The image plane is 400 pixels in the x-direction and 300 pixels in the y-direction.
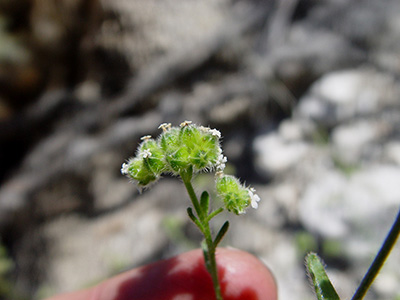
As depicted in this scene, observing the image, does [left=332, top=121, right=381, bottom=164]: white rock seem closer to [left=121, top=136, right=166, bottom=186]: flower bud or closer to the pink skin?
the pink skin

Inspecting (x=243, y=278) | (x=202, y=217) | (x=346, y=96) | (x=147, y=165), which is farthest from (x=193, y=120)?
(x=202, y=217)

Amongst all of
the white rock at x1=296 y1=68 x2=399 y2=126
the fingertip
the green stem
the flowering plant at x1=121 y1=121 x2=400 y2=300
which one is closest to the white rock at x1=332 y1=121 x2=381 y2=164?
the white rock at x1=296 y1=68 x2=399 y2=126

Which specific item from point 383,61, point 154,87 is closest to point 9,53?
point 154,87

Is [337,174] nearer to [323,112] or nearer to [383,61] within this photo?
[323,112]

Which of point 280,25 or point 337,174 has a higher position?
point 280,25

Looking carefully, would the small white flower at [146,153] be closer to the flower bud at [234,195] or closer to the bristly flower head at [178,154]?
the bristly flower head at [178,154]
